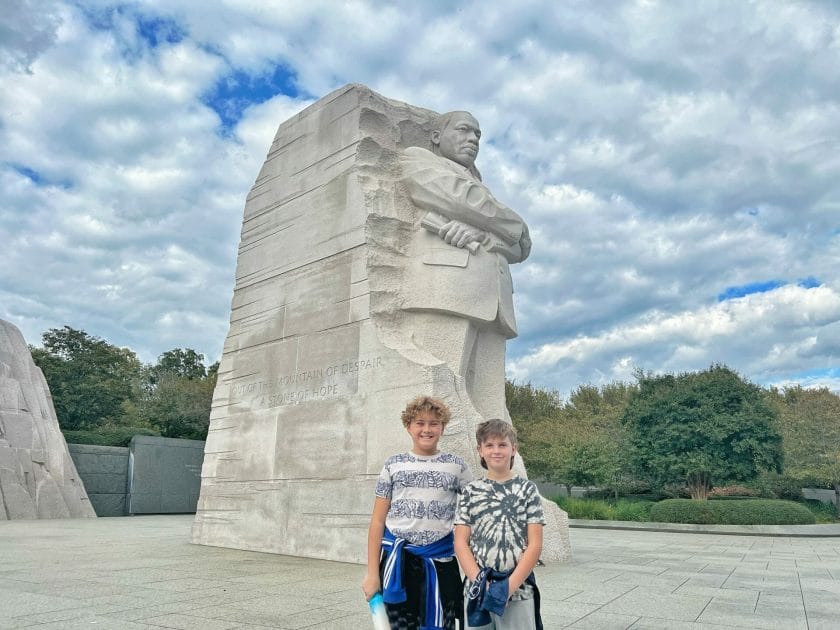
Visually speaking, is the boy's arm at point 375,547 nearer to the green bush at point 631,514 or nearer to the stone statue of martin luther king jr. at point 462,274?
the stone statue of martin luther king jr. at point 462,274

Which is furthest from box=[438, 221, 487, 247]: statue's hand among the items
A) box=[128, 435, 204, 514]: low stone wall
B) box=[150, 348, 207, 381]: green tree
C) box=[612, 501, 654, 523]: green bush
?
box=[150, 348, 207, 381]: green tree

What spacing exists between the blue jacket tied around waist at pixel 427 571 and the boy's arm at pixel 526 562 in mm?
449

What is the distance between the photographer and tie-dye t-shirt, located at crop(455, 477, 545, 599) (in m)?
3.00

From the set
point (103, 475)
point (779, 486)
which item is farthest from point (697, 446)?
point (103, 475)

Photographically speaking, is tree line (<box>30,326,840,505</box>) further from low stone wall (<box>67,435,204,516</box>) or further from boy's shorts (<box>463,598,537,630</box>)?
boy's shorts (<box>463,598,537,630</box>)

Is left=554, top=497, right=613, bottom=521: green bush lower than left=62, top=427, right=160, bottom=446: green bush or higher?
lower

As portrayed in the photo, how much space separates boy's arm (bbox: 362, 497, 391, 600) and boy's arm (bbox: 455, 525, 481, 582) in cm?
40

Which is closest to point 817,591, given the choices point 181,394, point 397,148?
point 397,148

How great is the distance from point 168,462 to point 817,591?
67.0 ft

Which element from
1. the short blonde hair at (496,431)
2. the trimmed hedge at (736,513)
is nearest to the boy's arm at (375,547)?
the short blonde hair at (496,431)

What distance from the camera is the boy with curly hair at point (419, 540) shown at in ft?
10.6

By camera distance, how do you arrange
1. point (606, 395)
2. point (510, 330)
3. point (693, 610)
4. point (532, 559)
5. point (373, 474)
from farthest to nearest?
1. point (606, 395)
2. point (510, 330)
3. point (373, 474)
4. point (693, 610)
5. point (532, 559)

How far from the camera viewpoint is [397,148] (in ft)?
31.5

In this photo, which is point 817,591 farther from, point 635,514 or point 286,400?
point 635,514
